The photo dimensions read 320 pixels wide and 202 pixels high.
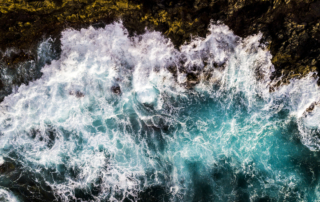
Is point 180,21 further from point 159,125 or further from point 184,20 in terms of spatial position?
point 159,125

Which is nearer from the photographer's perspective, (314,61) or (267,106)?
(314,61)

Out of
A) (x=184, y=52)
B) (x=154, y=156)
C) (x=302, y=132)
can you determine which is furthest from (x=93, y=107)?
(x=302, y=132)

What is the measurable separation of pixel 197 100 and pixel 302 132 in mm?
4907

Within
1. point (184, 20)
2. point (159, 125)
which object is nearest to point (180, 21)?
point (184, 20)

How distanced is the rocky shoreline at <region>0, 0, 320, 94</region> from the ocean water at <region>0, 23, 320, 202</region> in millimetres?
401

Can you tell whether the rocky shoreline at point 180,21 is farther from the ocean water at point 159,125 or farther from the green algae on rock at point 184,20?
the ocean water at point 159,125

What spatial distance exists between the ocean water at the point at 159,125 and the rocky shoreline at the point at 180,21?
0.40 meters

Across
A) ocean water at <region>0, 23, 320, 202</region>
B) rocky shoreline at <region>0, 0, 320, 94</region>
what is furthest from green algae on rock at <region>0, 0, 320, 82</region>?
ocean water at <region>0, 23, 320, 202</region>

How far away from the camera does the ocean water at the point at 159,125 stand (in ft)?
23.8

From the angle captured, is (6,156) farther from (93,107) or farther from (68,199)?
(93,107)

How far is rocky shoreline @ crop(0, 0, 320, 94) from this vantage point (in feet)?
23.0

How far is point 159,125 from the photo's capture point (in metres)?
7.61

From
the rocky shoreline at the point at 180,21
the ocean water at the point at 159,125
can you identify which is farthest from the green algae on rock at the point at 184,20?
the ocean water at the point at 159,125

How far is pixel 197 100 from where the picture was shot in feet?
25.0
